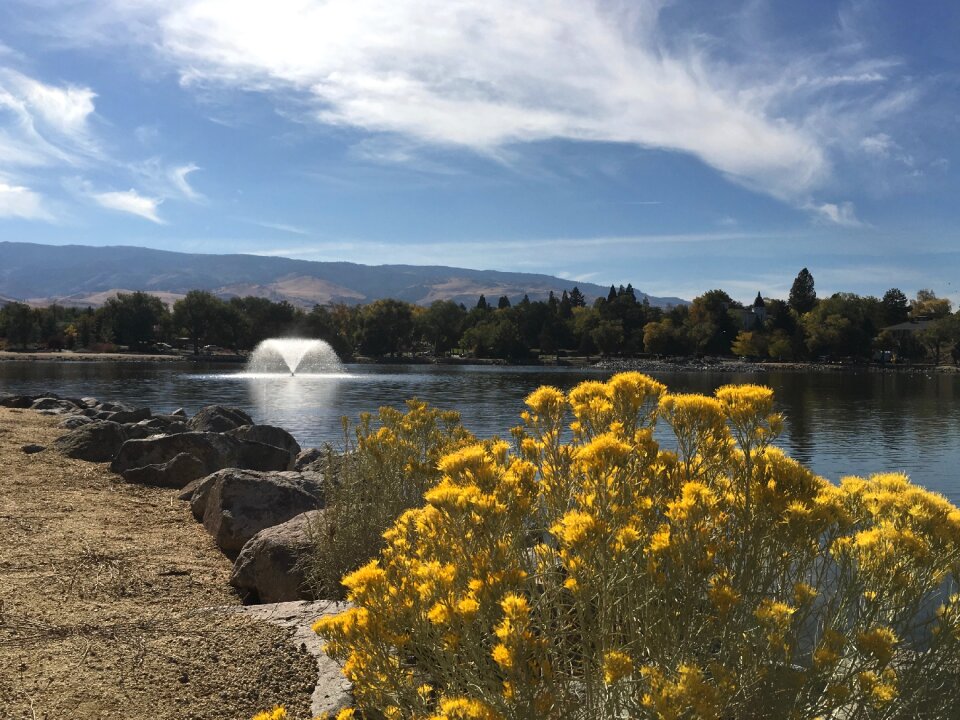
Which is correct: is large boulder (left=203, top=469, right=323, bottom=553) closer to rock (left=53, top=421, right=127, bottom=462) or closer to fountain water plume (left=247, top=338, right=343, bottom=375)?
rock (left=53, top=421, right=127, bottom=462)

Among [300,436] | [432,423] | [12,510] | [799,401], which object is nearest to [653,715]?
[432,423]

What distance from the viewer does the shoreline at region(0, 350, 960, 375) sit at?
110125mm

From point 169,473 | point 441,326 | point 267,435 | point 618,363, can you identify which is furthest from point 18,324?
point 169,473

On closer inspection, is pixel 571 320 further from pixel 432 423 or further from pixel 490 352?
pixel 432 423

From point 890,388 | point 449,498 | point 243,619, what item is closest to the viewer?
point 449,498

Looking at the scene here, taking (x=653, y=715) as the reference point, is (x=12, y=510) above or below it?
below

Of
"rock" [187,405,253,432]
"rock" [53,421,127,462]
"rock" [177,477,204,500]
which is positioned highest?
"rock" [53,421,127,462]

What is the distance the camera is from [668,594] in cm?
313

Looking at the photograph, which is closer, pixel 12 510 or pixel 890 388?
pixel 12 510

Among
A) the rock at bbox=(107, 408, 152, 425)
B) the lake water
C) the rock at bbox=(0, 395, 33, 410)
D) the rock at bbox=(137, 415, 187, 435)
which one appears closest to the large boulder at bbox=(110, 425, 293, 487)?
the rock at bbox=(137, 415, 187, 435)

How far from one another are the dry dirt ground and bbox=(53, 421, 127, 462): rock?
4.75 m

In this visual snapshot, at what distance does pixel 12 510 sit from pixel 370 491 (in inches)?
219

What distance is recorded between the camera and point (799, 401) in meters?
54.5

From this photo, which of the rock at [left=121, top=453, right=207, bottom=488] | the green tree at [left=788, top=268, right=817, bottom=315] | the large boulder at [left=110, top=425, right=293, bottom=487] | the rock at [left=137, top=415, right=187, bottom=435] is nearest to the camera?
the rock at [left=121, top=453, right=207, bottom=488]
